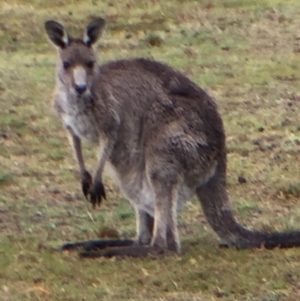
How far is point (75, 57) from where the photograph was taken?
5926 millimetres

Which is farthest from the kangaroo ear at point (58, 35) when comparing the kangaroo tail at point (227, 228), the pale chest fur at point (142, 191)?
the kangaroo tail at point (227, 228)

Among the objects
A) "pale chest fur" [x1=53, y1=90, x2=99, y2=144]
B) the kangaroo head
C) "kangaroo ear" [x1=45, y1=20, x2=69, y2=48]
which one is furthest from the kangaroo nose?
"kangaroo ear" [x1=45, y1=20, x2=69, y2=48]

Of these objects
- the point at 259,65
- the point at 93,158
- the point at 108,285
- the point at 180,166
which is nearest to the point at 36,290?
the point at 108,285

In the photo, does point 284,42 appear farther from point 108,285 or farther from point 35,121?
point 108,285

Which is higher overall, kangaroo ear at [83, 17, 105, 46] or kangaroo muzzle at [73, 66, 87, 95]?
kangaroo ear at [83, 17, 105, 46]

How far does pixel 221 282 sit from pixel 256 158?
2892 millimetres

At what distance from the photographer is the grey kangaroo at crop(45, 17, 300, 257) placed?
5.78 m

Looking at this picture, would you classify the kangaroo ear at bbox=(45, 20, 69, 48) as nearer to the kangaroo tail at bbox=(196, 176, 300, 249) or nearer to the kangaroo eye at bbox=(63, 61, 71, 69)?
the kangaroo eye at bbox=(63, 61, 71, 69)

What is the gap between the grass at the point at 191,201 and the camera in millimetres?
5316

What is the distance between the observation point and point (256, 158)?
8062mm

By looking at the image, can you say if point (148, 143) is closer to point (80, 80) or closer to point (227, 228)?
point (80, 80)

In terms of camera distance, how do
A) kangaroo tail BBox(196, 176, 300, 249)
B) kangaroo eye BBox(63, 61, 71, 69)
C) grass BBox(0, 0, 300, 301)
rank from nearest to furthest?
1. grass BBox(0, 0, 300, 301)
2. kangaroo tail BBox(196, 176, 300, 249)
3. kangaroo eye BBox(63, 61, 71, 69)

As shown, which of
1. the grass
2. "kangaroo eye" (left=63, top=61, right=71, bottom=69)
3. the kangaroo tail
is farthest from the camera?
"kangaroo eye" (left=63, top=61, right=71, bottom=69)

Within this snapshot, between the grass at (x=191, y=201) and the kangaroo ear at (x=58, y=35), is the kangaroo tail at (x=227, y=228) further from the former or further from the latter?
the kangaroo ear at (x=58, y=35)
